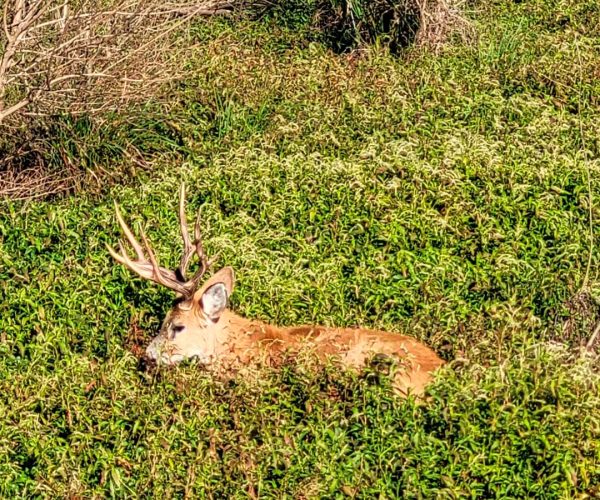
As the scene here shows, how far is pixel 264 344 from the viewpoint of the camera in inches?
289

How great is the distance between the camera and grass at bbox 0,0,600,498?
6.14 meters

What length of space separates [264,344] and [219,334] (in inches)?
14.8

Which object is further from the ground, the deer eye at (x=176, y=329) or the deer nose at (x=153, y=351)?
the deer eye at (x=176, y=329)

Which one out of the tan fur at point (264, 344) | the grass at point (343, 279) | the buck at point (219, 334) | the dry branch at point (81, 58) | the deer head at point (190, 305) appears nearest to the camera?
the grass at point (343, 279)

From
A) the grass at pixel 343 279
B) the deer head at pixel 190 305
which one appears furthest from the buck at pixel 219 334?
the grass at pixel 343 279

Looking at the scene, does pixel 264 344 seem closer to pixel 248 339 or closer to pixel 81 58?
pixel 248 339

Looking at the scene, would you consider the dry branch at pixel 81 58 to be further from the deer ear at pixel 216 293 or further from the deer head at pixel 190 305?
the deer ear at pixel 216 293

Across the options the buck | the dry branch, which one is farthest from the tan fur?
the dry branch

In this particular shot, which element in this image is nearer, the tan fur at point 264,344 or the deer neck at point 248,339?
the tan fur at point 264,344

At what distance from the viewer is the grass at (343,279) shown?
6.14m

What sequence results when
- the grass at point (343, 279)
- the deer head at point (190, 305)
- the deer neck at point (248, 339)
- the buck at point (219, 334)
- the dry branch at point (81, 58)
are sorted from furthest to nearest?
the dry branch at point (81, 58) < the deer head at point (190, 305) < the deer neck at point (248, 339) < the buck at point (219, 334) < the grass at point (343, 279)

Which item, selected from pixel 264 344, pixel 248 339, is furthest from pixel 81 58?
pixel 264 344

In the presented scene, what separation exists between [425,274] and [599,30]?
5.41m

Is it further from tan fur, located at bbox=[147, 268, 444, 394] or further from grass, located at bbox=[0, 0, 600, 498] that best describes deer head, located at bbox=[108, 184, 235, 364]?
grass, located at bbox=[0, 0, 600, 498]
